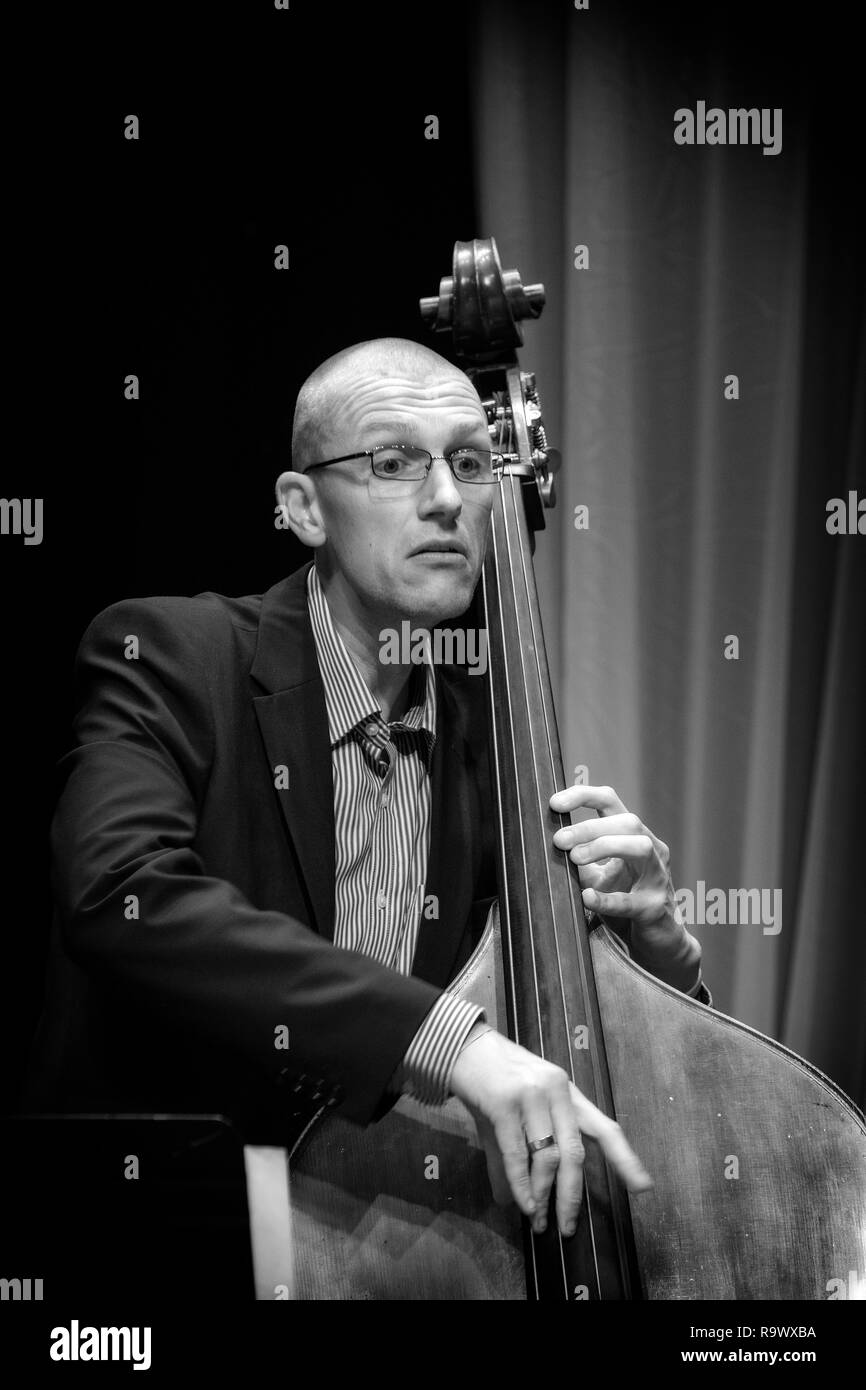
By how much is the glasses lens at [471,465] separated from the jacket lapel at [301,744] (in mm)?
260

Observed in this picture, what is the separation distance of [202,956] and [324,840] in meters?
0.27

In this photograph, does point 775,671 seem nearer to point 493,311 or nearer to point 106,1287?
point 493,311

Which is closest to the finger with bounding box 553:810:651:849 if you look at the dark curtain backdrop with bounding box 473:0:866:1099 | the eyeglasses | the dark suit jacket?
the dark suit jacket

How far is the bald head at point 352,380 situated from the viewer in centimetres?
147

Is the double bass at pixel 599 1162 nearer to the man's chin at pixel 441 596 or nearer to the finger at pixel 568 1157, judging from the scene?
the finger at pixel 568 1157

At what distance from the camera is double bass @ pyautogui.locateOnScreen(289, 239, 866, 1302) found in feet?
3.53

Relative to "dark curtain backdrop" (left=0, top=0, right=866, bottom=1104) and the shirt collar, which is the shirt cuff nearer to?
the shirt collar

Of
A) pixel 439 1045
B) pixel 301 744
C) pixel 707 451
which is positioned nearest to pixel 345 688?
pixel 301 744

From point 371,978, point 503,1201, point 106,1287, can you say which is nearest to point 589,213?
point 371,978

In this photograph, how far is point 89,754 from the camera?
4.10 feet

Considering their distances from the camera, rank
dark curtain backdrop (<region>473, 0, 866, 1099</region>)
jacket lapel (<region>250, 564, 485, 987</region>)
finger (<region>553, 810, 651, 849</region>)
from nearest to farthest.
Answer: finger (<region>553, 810, 651, 849</region>)
jacket lapel (<region>250, 564, 485, 987</region>)
dark curtain backdrop (<region>473, 0, 866, 1099</region>)

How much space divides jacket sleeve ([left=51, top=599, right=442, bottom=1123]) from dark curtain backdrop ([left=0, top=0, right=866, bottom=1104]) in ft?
1.25

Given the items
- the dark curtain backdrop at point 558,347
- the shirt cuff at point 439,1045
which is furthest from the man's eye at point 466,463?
the shirt cuff at point 439,1045

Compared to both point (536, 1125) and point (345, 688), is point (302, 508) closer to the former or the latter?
point (345, 688)
